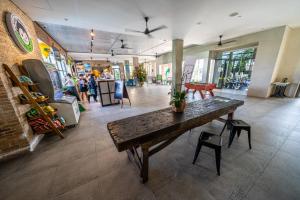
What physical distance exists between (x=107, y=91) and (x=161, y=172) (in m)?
4.23

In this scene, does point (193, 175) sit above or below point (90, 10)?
below

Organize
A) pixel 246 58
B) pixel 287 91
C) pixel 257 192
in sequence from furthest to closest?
pixel 246 58
pixel 287 91
pixel 257 192

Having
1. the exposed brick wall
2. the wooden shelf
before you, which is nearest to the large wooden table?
the wooden shelf

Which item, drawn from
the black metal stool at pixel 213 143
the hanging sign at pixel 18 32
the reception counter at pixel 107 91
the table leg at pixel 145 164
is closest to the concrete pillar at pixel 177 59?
the reception counter at pixel 107 91

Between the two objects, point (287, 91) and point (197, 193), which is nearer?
point (197, 193)

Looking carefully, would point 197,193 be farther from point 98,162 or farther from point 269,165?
point 98,162

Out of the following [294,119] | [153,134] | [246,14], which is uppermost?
[246,14]

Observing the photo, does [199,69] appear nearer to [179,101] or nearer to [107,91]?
[107,91]

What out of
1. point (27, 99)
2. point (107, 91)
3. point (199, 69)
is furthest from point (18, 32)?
point (199, 69)

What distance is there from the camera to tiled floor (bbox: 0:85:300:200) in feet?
4.48

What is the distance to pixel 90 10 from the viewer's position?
10.00ft

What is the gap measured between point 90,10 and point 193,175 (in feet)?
14.6

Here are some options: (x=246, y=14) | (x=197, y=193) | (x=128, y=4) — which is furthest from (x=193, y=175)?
(x=246, y=14)

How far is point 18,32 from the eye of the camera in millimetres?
2453
